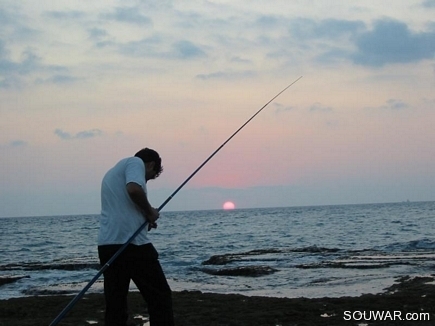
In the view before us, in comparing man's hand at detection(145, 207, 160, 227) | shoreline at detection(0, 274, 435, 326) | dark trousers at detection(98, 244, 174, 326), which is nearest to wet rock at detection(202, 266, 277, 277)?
shoreline at detection(0, 274, 435, 326)

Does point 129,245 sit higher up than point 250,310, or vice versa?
point 129,245

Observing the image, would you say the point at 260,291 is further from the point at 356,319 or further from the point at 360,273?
the point at 356,319

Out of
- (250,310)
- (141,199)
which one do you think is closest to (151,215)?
(141,199)

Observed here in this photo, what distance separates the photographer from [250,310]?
930 cm

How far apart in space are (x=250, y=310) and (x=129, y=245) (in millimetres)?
4524

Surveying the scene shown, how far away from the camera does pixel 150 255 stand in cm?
534

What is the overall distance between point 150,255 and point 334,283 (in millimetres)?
10097

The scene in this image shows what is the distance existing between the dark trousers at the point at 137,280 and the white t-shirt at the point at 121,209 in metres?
0.09

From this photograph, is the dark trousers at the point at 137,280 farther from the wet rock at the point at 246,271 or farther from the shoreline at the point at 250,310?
the wet rock at the point at 246,271

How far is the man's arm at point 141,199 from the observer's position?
5.05 metres

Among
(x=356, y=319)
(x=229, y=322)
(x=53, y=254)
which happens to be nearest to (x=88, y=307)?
(x=229, y=322)

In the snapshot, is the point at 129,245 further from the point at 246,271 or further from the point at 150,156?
the point at 246,271

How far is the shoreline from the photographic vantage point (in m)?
8.30

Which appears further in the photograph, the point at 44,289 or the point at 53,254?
the point at 53,254
